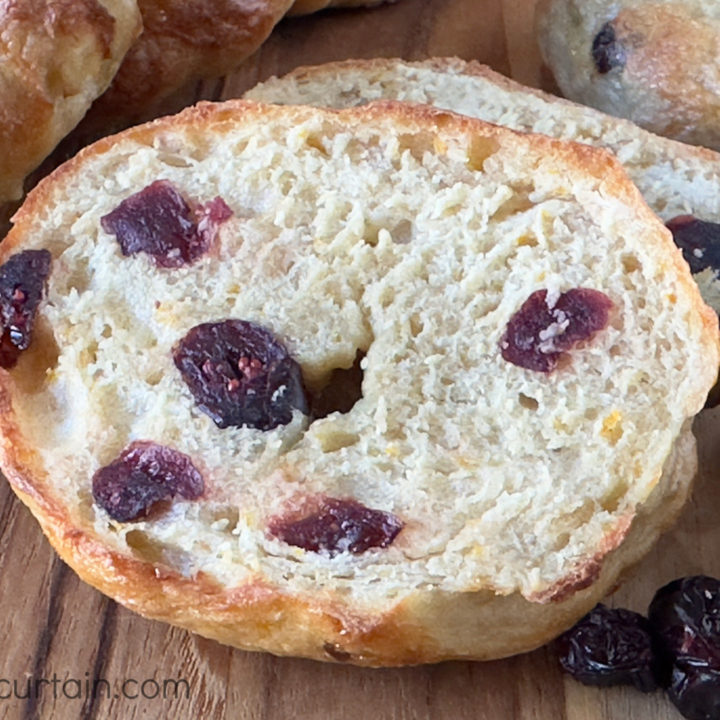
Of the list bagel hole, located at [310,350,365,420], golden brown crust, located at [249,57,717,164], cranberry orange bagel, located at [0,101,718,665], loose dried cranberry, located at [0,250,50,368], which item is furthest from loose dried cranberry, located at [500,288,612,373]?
loose dried cranberry, located at [0,250,50,368]

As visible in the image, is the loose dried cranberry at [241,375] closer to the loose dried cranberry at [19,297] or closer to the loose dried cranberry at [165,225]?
the loose dried cranberry at [165,225]

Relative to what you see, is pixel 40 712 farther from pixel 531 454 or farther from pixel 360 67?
pixel 360 67

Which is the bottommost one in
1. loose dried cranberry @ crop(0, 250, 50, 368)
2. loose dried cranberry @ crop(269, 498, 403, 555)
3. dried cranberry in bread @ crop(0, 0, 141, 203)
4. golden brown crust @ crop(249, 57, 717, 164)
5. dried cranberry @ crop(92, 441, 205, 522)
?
loose dried cranberry @ crop(269, 498, 403, 555)

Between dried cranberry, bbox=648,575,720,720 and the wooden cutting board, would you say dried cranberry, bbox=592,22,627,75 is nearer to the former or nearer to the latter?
the wooden cutting board

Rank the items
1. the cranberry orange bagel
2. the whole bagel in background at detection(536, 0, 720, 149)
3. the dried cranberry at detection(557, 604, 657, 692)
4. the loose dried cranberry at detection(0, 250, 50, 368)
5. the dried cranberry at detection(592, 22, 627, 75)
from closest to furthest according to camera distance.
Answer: the cranberry orange bagel < the dried cranberry at detection(557, 604, 657, 692) < the loose dried cranberry at detection(0, 250, 50, 368) < the whole bagel in background at detection(536, 0, 720, 149) < the dried cranberry at detection(592, 22, 627, 75)

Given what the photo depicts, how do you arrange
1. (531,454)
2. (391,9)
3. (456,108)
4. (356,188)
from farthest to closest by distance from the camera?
(391,9) < (456,108) < (356,188) < (531,454)

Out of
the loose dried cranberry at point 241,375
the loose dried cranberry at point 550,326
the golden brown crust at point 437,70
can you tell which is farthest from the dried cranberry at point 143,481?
the golden brown crust at point 437,70

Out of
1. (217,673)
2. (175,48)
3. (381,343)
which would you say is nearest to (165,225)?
(381,343)

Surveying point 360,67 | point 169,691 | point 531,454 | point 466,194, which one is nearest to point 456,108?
point 360,67
